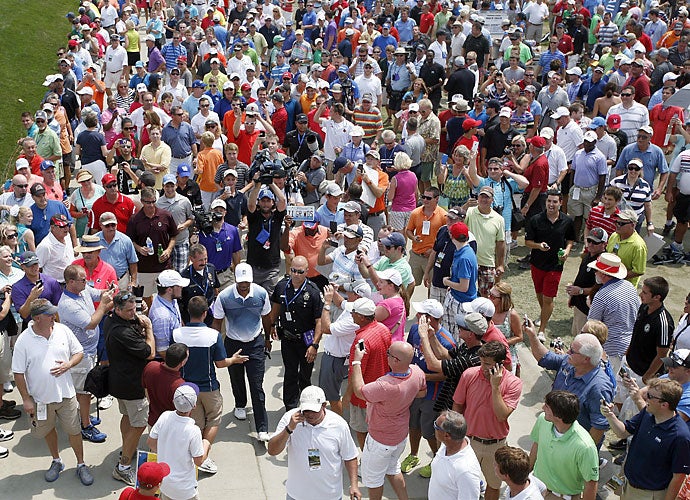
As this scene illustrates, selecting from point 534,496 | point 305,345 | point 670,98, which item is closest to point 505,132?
point 670,98

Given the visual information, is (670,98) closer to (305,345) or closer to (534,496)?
(305,345)

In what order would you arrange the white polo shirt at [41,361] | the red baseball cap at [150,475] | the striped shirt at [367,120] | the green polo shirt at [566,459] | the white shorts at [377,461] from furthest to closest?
1. the striped shirt at [367,120]
2. the white polo shirt at [41,361]
3. the white shorts at [377,461]
4. the green polo shirt at [566,459]
5. the red baseball cap at [150,475]

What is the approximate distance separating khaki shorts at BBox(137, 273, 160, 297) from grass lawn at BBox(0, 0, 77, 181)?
26.3ft

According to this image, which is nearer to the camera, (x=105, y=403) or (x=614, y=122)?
(x=105, y=403)

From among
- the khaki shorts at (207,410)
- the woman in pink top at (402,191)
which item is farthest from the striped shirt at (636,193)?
the khaki shorts at (207,410)

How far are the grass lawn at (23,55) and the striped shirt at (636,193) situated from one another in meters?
12.0

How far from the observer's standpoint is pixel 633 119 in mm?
12758

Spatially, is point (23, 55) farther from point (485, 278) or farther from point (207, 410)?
point (207, 410)

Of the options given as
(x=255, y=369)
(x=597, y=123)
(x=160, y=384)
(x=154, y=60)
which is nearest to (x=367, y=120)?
(x=597, y=123)

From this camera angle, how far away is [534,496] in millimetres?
5199

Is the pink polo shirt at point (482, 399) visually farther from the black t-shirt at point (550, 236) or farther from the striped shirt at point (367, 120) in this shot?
the striped shirt at point (367, 120)

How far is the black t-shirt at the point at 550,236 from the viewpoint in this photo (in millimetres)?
9672

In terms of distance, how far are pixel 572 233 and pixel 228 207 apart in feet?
14.2

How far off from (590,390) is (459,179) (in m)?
4.64
